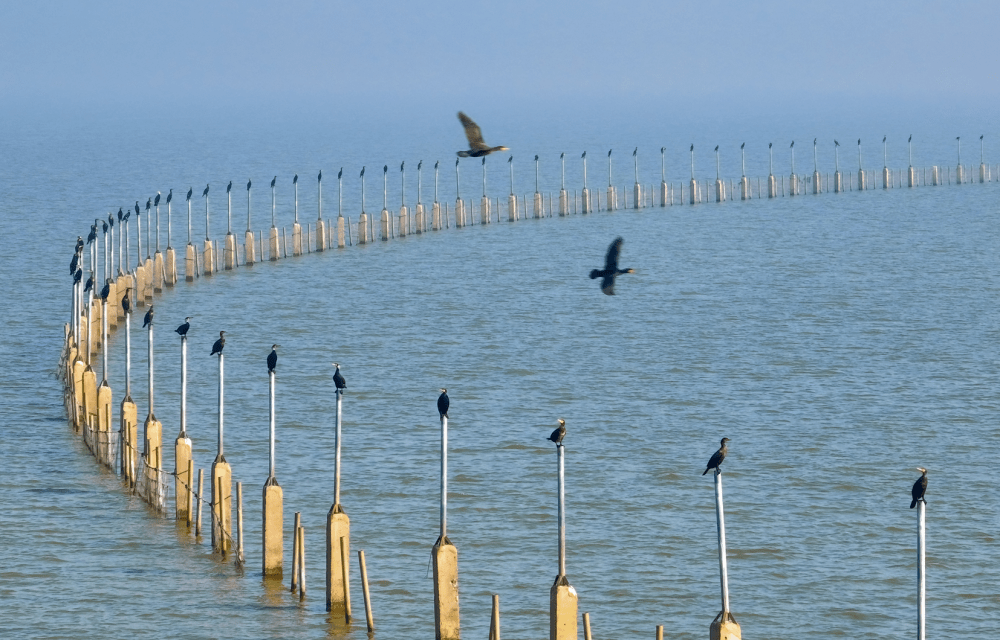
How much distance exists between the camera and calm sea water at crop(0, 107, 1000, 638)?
4594cm

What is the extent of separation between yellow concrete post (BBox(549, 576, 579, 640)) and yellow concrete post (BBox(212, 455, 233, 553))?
12160mm

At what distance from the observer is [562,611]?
120 feet

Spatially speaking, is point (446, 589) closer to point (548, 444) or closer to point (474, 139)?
point (474, 139)

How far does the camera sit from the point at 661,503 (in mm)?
54688

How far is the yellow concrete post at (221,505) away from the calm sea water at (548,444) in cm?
52

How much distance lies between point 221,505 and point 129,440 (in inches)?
357

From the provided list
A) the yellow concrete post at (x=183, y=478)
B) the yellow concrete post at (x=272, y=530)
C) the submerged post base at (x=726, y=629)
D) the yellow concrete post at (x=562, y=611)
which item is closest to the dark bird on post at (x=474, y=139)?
the yellow concrete post at (x=562, y=611)

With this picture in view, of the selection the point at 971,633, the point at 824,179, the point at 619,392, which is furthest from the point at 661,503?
the point at 824,179

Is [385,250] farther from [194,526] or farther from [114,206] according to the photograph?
[194,526]

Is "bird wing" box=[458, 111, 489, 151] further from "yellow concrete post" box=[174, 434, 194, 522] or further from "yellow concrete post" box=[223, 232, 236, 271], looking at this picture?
"yellow concrete post" box=[223, 232, 236, 271]

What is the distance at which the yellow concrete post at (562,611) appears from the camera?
3641 cm

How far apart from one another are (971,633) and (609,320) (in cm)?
4874

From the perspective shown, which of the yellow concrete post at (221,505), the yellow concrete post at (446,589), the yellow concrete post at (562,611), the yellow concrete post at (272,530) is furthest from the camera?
the yellow concrete post at (221,505)

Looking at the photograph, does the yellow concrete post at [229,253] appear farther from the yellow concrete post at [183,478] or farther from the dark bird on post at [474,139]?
the dark bird on post at [474,139]
